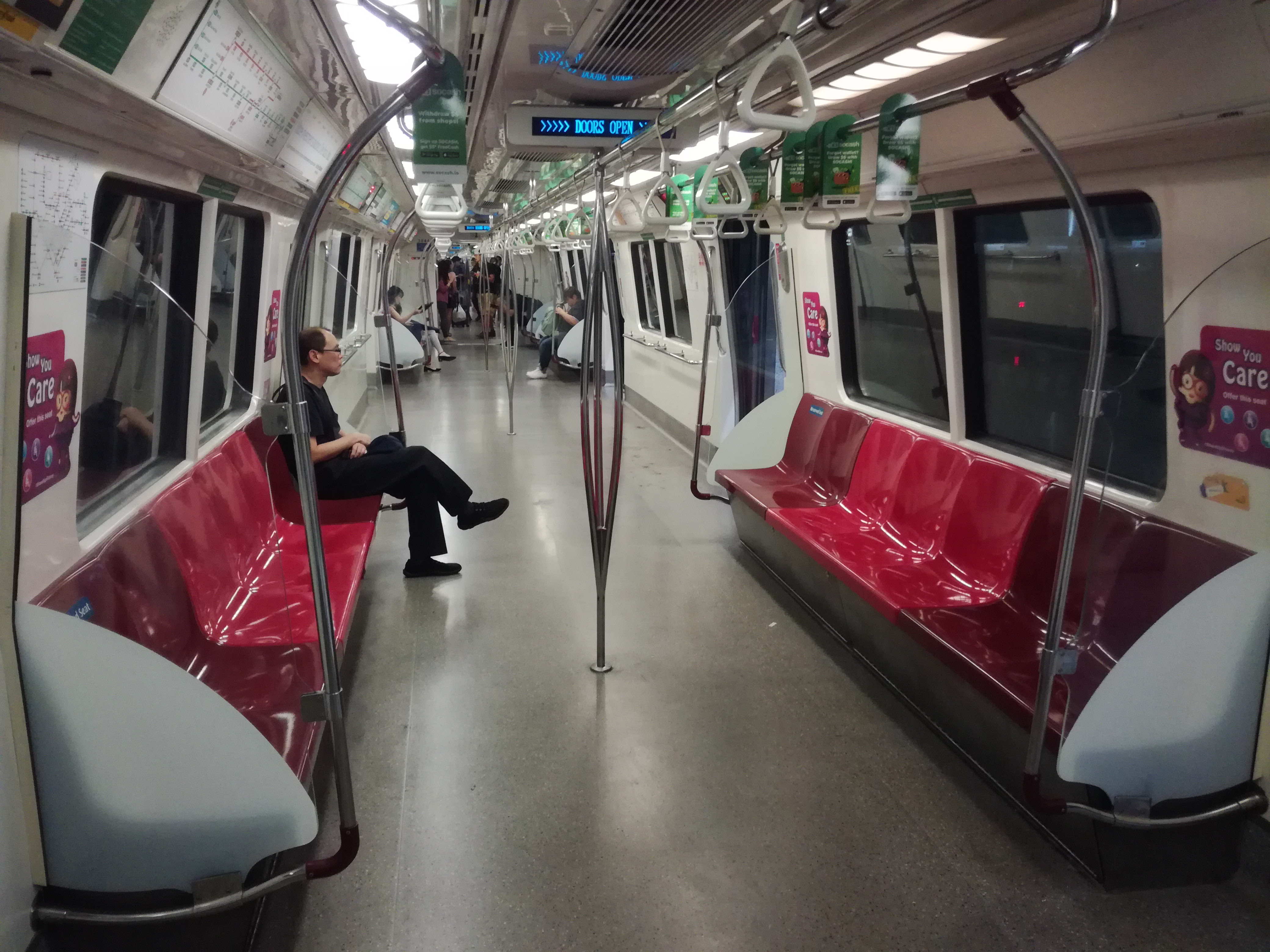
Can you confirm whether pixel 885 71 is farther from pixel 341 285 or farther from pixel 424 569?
pixel 341 285

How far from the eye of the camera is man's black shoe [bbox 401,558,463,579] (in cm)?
482

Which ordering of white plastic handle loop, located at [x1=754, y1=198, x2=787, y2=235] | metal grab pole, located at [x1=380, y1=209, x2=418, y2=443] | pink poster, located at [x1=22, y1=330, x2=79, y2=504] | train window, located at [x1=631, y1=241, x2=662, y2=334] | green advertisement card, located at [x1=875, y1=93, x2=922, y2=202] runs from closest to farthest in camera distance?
pink poster, located at [x1=22, y1=330, x2=79, y2=504] < green advertisement card, located at [x1=875, y1=93, x2=922, y2=202] < white plastic handle loop, located at [x1=754, y1=198, x2=787, y2=235] < metal grab pole, located at [x1=380, y1=209, x2=418, y2=443] < train window, located at [x1=631, y1=241, x2=662, y2=334]

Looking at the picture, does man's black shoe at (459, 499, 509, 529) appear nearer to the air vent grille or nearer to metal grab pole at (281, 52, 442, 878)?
the air vent grille

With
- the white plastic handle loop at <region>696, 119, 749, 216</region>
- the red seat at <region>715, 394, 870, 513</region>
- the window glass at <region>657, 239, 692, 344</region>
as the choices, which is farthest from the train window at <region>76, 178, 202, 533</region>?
the window glass at <region>657, 239, 692, 344</region>

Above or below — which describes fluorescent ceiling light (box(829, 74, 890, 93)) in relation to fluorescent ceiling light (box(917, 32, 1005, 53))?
above

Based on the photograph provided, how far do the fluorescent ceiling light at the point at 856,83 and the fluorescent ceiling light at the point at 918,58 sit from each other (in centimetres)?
23

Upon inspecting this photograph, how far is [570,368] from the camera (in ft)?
39.8

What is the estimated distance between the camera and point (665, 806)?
9.29 ft

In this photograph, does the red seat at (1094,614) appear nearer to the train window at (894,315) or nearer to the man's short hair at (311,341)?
the train window at (894,315)

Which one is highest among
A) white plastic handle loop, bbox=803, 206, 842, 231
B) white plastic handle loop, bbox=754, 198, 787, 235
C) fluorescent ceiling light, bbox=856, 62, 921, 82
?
fluorescent ceiling light, bbox=856, 62, 921, 82

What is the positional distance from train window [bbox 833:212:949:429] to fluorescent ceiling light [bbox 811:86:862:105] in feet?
2.79

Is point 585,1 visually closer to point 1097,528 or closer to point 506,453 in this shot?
point 1097,528

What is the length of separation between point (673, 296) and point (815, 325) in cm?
418

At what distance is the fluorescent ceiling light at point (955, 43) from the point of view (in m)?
2.61
